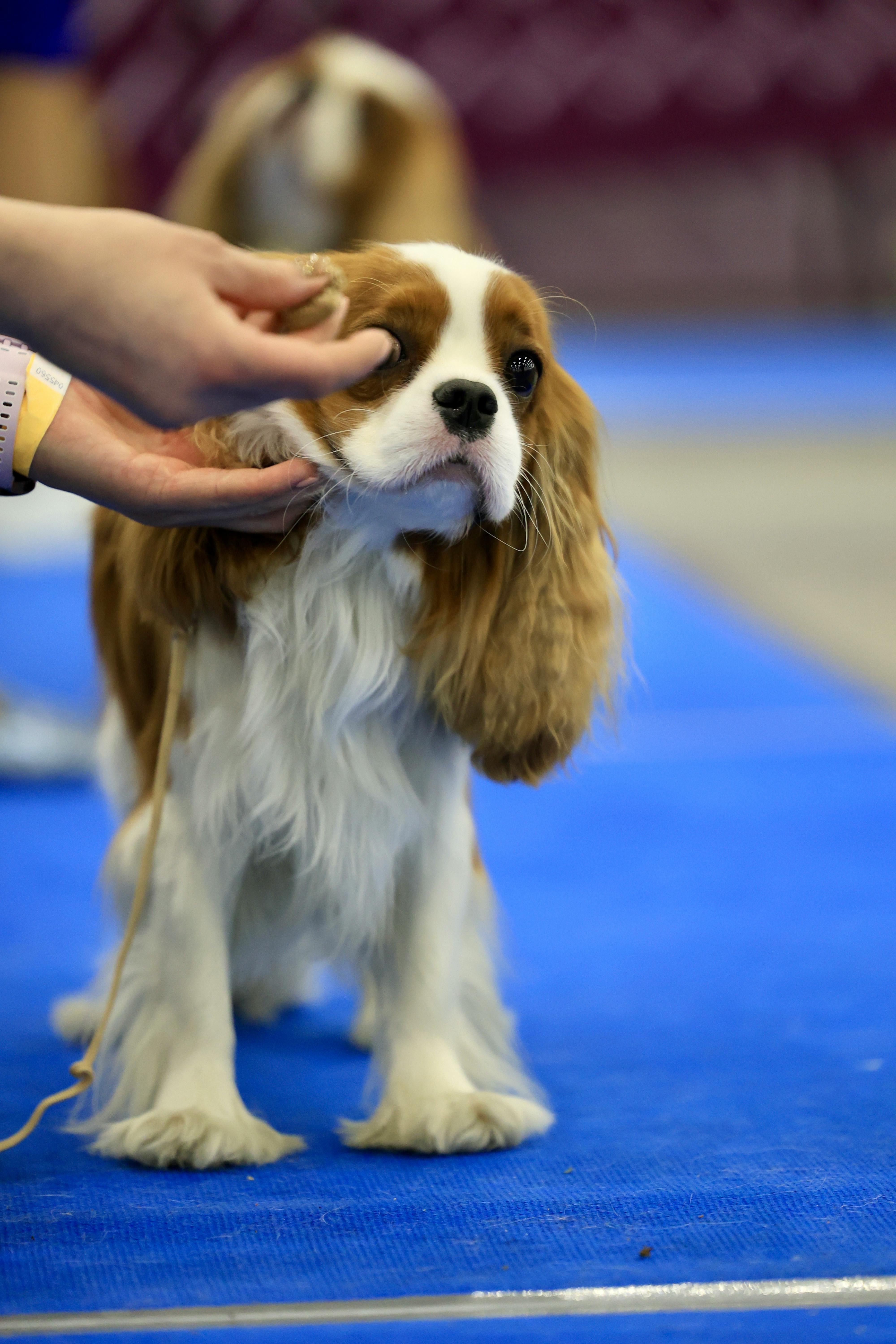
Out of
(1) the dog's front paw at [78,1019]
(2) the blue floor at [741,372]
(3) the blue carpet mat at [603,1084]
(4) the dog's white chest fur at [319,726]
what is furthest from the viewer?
(2) the blue floor at [741,372]

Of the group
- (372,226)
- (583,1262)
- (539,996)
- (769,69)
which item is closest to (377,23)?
(769,69)

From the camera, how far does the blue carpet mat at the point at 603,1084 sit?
1.33 meters

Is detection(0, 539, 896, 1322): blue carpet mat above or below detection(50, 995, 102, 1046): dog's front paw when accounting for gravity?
above

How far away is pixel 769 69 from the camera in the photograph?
12188 millimetres

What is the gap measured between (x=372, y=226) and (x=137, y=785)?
7.45 ft

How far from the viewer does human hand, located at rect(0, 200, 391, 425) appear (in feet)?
3.92

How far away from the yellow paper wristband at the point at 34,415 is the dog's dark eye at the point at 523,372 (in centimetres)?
41

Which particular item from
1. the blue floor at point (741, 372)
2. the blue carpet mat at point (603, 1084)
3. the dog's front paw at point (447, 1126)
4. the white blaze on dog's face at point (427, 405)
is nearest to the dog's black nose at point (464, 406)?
the white blaze on dog's face at point (427, 405)

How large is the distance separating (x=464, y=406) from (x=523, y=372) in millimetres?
134

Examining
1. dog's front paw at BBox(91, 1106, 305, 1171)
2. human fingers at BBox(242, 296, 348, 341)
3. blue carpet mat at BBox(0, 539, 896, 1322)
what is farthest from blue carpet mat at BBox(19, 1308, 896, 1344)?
human fingers at BBox(242, 296, 348, 341)

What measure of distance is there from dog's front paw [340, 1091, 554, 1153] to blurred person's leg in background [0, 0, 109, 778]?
172cm

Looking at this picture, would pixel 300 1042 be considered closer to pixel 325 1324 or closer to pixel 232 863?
pixel 232 863

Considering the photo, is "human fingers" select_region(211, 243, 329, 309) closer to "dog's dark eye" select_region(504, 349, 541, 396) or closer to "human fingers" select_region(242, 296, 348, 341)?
"human fingers" select_region(242, 296, 348, 341)

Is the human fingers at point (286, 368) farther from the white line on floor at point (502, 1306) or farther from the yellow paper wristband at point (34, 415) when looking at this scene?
the white line on floor at point (502, 1306)
